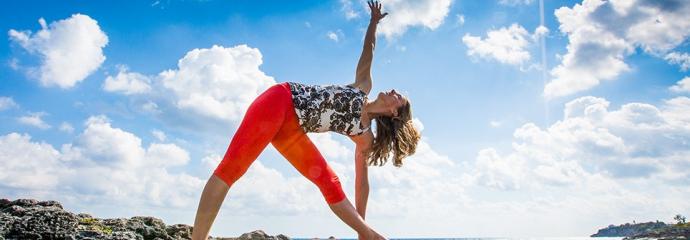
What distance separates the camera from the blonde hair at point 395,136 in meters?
5.83

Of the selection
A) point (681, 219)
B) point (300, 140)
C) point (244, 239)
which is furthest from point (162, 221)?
point (681, 219)

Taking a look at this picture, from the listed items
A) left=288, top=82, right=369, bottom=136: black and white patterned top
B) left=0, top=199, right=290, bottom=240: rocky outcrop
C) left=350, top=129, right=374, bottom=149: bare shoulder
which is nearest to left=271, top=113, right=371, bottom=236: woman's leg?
left=288, top=82, right=369, bottom=136: black and white patterned top

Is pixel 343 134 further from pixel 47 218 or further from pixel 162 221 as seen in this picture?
pixel 162 221

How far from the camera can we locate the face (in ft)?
18.5

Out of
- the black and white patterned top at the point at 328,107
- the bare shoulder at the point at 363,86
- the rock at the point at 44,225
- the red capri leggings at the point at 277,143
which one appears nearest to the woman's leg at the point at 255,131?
the red capri leggings at the point at 277,143

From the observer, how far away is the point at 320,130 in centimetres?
531

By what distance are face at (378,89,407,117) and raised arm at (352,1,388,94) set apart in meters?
0.18

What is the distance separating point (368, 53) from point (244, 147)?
196 centimetres

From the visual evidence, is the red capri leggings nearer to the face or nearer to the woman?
the woman

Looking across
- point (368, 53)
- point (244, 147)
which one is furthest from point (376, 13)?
point (244, 147)

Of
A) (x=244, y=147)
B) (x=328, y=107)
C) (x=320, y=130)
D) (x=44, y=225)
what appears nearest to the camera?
(x=244, y=147)

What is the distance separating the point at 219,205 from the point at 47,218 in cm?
368

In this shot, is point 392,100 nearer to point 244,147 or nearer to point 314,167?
point 314,167

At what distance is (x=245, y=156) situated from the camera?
475 cm
